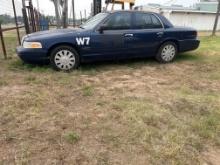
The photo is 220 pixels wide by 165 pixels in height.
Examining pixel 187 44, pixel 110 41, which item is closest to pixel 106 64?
pixel 110 41

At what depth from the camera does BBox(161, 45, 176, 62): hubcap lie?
7.05 m

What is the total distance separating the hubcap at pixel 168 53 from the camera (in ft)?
23.1

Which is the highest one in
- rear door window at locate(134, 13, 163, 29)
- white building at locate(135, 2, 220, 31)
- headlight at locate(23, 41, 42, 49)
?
rear door window at locate(134, 13, 163, 29)

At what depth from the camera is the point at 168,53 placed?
712 centimetres

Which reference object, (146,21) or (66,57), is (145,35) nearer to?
(146,21)

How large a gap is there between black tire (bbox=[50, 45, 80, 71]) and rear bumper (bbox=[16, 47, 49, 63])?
0.18 m

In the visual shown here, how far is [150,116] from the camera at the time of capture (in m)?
3.67

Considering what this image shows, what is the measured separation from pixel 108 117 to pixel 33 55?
300cm

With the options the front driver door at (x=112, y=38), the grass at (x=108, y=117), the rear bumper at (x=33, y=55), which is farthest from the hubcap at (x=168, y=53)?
the rear bumper at (x=33, y=55)

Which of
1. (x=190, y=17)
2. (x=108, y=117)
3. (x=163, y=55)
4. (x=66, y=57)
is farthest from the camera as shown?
(x=190, y=17)

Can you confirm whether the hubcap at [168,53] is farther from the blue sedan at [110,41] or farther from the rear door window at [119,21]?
the rear door window at [119,21]

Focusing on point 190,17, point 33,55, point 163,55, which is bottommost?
point 190,17

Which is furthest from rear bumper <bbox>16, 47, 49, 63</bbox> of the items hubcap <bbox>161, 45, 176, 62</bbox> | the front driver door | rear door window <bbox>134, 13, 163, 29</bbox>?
hubcap <bbox>161, 45, 176, 62</bbox>

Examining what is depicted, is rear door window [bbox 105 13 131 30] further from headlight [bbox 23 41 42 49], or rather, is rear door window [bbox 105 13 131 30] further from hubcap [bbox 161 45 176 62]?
headlight [bbox 23 41 42 49]
